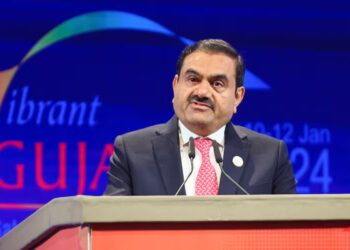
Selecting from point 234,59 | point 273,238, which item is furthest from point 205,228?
point 234,59

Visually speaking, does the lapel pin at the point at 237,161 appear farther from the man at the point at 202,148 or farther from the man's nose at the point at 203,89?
the man's nose at the point at 203,89

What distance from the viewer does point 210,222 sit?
1.13 m

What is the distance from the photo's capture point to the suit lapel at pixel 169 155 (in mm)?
1842

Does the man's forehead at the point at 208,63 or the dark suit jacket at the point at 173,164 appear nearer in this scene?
the dark suit jacket at the point at 173,164

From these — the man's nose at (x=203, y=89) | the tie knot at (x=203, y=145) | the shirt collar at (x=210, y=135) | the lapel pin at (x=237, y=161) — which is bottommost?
the lapel pin at (x=237, y=161)

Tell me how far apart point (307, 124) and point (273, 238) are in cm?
197

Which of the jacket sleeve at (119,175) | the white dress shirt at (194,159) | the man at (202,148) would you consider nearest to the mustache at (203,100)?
the man at (202,148)

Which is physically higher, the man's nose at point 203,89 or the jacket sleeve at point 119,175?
the man's nose at point 203,89

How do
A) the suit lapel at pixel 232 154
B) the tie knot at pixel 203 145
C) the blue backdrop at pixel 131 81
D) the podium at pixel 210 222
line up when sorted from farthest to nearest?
1. the blue backdrop at pixel 131 81
2. the tie knot at pixel 203 145
3. the suit lapel at pixel 232 154
4. the podium at pixel 210 222

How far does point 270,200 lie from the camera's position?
1136 millimetres

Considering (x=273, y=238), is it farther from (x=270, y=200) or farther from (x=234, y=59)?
(x=234, y=59)

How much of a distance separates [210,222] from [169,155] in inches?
31.1

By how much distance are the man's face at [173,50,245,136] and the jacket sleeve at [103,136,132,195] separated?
216 millimetres

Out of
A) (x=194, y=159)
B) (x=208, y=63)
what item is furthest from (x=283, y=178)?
(x=208, y=63)
